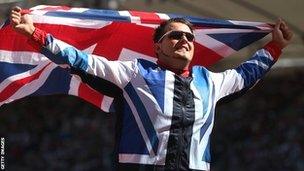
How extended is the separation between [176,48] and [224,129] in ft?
36.4

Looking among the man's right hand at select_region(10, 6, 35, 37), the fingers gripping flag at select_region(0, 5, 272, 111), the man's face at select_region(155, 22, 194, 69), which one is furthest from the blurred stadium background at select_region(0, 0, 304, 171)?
the man's right hand at select_region(10, 6, 35, 37)

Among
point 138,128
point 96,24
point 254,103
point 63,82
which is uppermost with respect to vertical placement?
point 254,103

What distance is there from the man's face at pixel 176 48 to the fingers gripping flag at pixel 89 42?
755 mm

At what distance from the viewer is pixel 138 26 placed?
4250mm

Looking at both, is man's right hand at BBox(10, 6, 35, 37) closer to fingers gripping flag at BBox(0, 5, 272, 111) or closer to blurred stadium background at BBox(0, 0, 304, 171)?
fingers gripping flag at BBox(0, 5, 272, 111)

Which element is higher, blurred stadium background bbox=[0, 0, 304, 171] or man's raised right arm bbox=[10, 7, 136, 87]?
blurred stadium background bbox=[0, 0, 304, 171]

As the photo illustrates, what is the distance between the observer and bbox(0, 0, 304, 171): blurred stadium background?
12.5 meters

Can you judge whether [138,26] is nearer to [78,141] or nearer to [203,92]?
[203,92]

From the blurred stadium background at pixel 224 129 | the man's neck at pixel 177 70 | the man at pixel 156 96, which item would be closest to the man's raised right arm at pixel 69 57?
the man at pixel 156 96

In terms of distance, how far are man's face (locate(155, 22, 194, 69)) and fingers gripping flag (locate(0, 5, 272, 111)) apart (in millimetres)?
755

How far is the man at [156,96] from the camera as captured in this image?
3229mm

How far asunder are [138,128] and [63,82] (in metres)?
0.98

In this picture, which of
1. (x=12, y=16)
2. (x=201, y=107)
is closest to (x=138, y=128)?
(x=201, y=107)

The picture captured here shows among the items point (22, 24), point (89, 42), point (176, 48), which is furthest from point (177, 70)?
point (89, 42)
